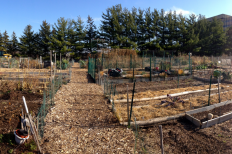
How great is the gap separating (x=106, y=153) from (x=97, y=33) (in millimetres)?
34316

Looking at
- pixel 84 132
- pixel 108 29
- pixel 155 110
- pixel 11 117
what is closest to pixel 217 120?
pixel 155 110

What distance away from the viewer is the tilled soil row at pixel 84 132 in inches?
114

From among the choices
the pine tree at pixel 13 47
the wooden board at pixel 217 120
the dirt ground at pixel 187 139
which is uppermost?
the pine tree at pixel 13 47

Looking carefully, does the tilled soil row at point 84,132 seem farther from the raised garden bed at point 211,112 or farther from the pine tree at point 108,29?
the pine tree at point 108,29

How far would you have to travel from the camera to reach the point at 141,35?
108ft

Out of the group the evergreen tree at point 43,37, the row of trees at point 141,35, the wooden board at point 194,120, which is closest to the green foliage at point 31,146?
the wooden board at point 194,120

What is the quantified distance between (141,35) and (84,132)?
3183 cm

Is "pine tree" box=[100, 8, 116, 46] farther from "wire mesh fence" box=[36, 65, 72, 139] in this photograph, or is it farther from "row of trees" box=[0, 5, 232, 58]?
"wire mesh fence" box=[36, 65, 72, 139]

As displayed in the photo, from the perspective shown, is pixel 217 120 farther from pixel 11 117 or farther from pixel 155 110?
pixel 11 117

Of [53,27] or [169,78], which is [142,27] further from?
[169,78]

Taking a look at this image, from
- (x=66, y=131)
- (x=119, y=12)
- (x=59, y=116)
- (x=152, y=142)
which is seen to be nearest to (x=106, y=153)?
(x=152, y=142)

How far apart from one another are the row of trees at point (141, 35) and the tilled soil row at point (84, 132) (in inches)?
1039

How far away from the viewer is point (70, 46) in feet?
112

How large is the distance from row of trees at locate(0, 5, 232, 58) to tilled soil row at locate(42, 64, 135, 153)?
26.4m
